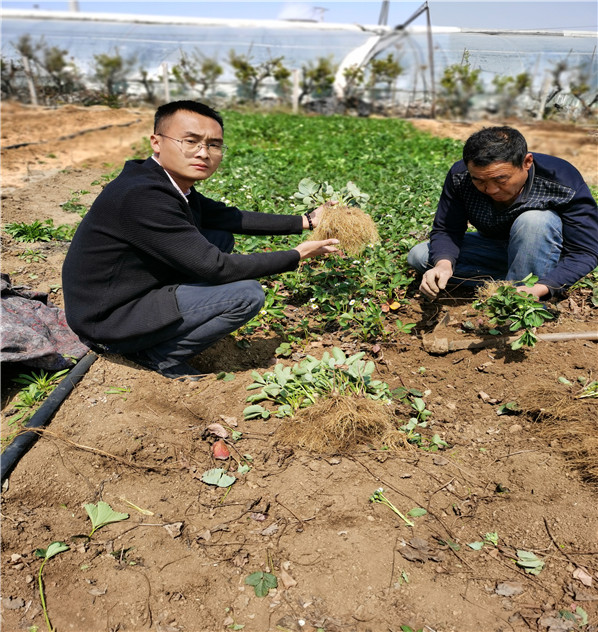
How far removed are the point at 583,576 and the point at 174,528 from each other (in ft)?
4.56

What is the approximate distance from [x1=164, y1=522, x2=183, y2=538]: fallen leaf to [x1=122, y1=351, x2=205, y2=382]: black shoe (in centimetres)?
91

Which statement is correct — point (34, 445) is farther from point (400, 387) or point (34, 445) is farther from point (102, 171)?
point (102, 171)

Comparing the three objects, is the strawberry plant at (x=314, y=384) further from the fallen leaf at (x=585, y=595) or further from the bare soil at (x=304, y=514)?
the fallen leaf at (x=585, y=595)

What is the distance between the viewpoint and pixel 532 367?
2752 mm

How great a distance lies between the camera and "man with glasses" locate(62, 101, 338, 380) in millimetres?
2363

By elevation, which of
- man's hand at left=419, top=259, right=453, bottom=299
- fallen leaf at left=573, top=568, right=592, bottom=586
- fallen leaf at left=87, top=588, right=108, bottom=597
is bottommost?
fallen leaf at left=573, top=568, right=592, bottom=586

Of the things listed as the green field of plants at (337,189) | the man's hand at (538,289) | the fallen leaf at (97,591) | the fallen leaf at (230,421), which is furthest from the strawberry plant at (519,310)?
the fallen leaf at (97,591)

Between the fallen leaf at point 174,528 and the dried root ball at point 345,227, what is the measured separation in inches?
69.2

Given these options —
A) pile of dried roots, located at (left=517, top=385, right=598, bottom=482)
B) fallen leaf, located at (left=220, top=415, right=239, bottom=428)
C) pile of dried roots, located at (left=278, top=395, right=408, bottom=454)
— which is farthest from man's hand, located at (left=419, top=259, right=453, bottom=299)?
fallen leaf, located at (left=220, top=415, right=239, bottom=428)

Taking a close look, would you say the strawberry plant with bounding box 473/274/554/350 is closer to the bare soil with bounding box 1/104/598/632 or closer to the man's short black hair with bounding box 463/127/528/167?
the bare soil with bounding box 1/104/598/632

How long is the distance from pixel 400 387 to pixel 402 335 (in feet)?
1.77

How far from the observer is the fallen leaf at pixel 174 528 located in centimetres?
192

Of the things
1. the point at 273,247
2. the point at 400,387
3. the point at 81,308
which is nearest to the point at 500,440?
the point at 400,387

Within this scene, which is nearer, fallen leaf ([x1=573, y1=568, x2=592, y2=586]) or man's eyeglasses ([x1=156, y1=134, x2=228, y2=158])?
fallen leaf ([x1=573, y1=568, x2=592, y2=586])
